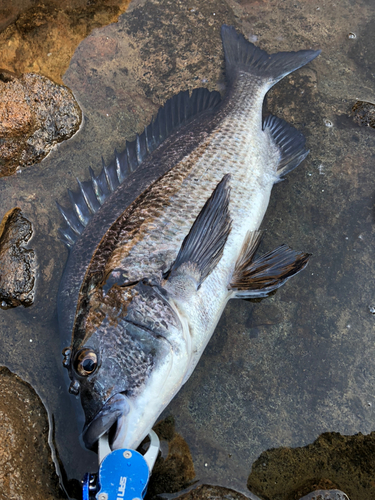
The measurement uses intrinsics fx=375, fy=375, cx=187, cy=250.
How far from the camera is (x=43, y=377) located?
268cm

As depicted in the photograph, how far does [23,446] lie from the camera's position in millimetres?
2279

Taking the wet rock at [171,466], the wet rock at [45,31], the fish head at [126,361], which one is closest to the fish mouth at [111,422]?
the fish head at [126,361]

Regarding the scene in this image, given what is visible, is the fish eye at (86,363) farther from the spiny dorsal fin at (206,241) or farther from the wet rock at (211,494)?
the wet rock at (211,494)

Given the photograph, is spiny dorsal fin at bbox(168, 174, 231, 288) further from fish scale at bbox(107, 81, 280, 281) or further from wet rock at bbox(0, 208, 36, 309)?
wet rock at bbox(0, 208, 36, 309)

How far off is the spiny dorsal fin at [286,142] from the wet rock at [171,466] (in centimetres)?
226

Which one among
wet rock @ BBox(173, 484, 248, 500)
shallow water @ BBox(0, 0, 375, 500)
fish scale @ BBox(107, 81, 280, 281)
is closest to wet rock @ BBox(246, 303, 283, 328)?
shallow water @ BBox(0, 0, 375, 500)

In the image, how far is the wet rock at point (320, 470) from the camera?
2.43 metres

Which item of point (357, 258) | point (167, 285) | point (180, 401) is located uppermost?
point (167, 285)

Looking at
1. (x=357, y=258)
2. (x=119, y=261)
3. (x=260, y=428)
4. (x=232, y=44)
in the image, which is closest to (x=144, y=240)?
(x=119, y=261)

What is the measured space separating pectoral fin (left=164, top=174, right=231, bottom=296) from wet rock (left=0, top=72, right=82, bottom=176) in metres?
1.70

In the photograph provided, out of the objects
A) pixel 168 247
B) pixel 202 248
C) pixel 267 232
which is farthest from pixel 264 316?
pixel 168 247

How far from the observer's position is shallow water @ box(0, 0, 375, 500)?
8.70 feet

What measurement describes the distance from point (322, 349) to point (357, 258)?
0.83m

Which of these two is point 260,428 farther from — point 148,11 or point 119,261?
point 148,11
